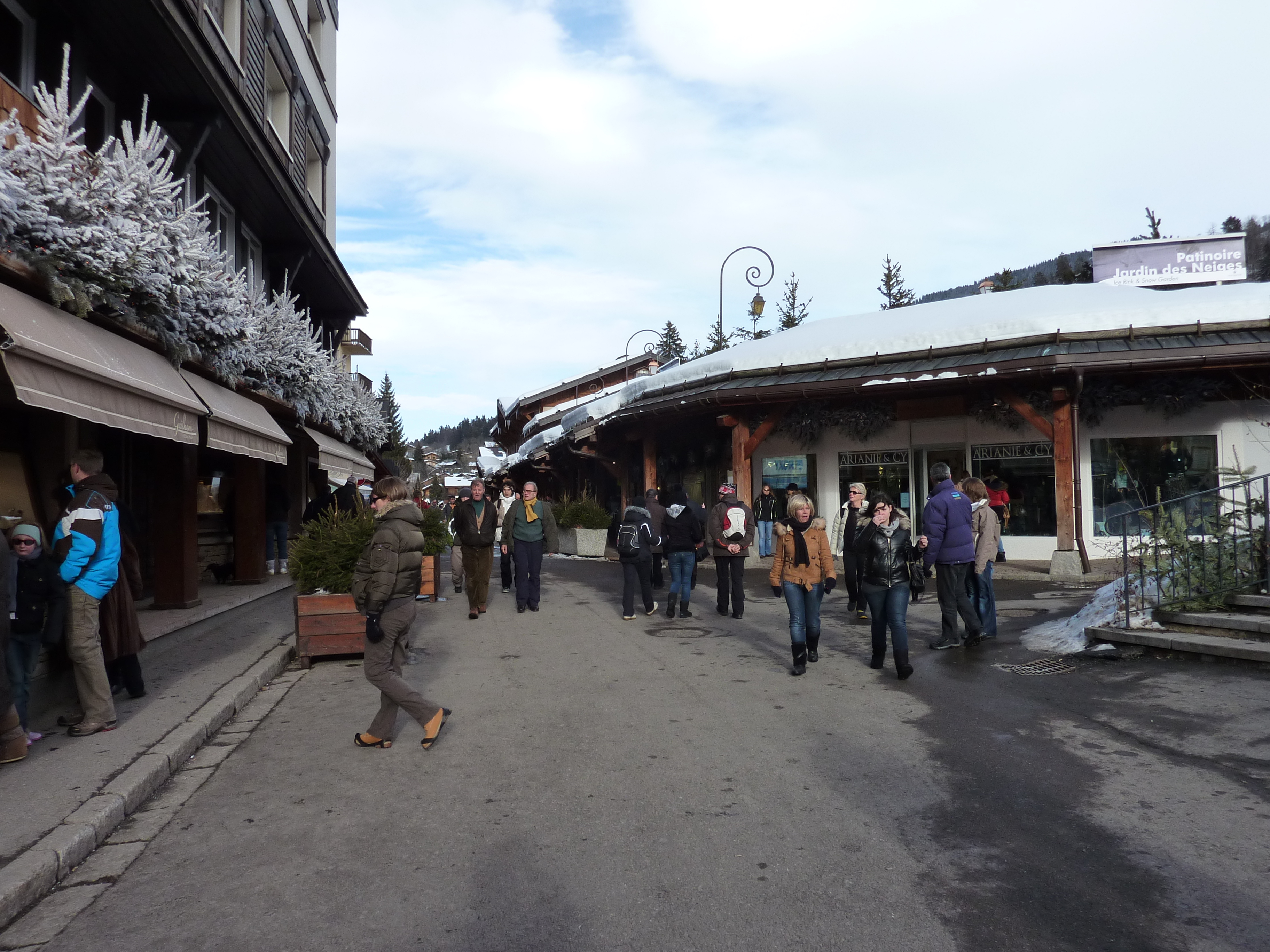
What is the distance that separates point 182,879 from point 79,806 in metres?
1.03

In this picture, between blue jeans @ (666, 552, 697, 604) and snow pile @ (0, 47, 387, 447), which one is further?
blue jeans @ (666, 552, 697, 604)

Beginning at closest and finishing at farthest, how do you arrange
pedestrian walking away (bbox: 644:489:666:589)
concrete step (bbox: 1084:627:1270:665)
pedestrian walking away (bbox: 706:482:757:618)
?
1. concrete step (bbox: 1084:627:1270:665)
2. pedestrian walking away (bbox: 706:482:757:618)
3. pedestrian walking away (bbox: 644:489:666:589)

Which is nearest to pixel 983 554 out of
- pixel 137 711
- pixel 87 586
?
pixel 137 711

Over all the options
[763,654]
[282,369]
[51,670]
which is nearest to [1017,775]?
[763,654]

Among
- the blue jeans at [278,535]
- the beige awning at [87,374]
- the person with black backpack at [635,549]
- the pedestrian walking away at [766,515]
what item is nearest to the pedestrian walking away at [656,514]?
the person with black backpack at [635,549]

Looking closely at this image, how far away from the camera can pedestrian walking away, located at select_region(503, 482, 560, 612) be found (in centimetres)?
1238

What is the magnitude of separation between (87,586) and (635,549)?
6.87m

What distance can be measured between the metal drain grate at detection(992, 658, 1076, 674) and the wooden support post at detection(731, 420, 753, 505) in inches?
395

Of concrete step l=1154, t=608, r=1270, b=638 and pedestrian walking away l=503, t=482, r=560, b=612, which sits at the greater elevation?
pedestrian walking away l=503, t=482, r=560, b=612

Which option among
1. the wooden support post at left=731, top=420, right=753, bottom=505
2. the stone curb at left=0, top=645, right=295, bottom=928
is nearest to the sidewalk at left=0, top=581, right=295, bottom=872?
the stone curb at left=0, top=645, right=295, bottom=928

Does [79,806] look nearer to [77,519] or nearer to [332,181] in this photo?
[77,519]

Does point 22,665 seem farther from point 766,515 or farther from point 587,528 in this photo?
point 587,528

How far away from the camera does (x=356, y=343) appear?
136ft

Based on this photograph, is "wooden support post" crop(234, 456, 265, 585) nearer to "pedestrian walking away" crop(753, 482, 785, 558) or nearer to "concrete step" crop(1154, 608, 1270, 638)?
"pedestrian walking away" crop(753, 482, 785, 558)
